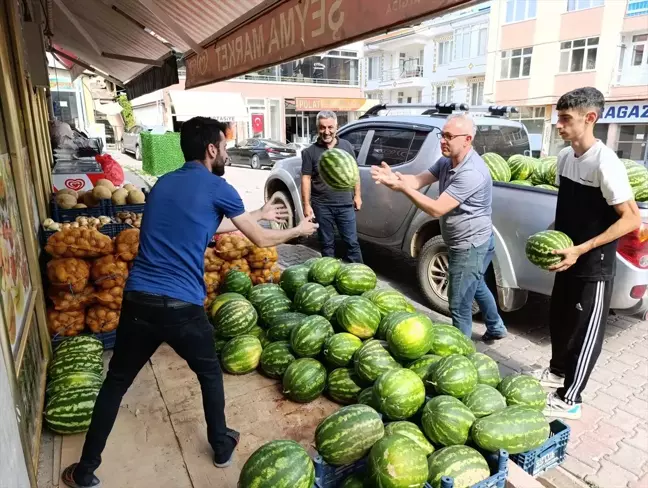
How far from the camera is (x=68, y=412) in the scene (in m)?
3.07

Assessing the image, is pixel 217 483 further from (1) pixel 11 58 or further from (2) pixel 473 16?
(2) pixel 473 16

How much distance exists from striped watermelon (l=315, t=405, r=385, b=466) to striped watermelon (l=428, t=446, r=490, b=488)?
329 millimetres

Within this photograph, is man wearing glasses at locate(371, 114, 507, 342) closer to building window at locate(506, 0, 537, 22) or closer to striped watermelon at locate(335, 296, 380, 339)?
striped watermelon at locate(335, 296, 380, 339)

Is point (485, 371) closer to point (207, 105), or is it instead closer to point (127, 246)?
point (127, 246)

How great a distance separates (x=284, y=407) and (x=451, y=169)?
235 cm

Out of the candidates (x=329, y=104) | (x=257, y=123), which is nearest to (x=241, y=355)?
(x=257, y=123)

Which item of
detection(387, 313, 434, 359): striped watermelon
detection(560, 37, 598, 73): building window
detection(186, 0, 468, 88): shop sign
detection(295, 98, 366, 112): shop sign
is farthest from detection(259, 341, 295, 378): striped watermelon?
detection(295, 98, 366, 112): shop sign

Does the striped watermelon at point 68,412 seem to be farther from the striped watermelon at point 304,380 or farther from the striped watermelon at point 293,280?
the striped watermelon at point 293,280

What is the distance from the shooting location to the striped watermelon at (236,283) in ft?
15.2

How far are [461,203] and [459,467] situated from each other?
2.11 metres

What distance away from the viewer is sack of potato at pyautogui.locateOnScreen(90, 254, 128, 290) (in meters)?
4.17

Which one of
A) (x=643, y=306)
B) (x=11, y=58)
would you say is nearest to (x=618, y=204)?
(x=643, y=306)

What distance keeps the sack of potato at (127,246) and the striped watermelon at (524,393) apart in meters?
3.34

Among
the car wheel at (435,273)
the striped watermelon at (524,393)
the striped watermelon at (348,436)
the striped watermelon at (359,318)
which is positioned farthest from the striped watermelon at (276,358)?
the car wheel at (435,273)
